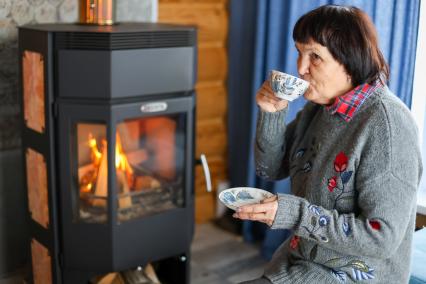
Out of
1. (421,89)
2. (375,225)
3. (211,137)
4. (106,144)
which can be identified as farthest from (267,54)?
(375,225)

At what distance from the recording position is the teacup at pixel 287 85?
1435mm

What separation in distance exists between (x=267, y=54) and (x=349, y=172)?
1333 mm

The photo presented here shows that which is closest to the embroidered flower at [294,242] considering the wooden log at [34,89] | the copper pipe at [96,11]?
the wooden log at [34,89]

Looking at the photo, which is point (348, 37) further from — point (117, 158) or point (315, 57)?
point (117, 158)

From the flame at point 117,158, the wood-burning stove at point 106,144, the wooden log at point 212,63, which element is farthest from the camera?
the wooden log at point 212,63

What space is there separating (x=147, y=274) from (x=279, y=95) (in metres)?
1.05

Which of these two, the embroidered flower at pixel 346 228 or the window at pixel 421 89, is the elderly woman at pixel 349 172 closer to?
the embroidered flower at pixel 346 228

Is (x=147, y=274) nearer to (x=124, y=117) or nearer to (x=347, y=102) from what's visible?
(x=124, y=117)

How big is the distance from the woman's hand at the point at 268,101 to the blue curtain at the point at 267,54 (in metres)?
0.62

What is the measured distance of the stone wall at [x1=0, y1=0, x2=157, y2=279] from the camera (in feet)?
6.97

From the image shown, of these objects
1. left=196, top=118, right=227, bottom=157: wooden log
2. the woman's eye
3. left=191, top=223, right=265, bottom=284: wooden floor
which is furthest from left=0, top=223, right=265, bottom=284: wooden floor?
the woman's eye

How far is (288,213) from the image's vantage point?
54.1 inches

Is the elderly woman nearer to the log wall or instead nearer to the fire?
the fire

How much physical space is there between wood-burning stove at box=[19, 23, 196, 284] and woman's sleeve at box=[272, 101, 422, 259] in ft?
2.43
